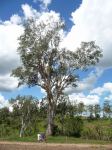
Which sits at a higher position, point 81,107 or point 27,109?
point 81,107

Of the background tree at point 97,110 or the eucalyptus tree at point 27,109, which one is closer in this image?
the eucalyptus tree at point 27,109

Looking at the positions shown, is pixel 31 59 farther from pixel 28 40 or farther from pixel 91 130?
pixel 91 130

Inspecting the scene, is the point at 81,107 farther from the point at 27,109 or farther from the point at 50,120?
the point at 50,120

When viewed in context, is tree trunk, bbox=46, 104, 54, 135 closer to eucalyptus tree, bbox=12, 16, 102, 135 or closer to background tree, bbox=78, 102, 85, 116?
eucalyptus tree, bbox=12, 16, 102, 135

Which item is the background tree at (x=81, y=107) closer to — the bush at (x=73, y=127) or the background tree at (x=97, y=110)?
the background tree at (x=97, y=110)

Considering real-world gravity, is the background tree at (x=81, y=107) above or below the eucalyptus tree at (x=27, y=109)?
above

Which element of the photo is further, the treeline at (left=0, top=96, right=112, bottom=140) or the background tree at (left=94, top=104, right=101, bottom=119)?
the background tree at (left=94, top=104, right=101, bottom=119)

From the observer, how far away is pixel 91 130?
174ft

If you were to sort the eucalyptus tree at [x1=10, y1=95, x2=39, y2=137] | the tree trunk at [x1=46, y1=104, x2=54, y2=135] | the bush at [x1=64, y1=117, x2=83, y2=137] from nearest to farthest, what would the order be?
the tree trunk at [x1=46, y1=104, x2=54, y2=135] → the bush at [x1=64, y1=117, x2=83, y2=137] → the eucalyptus tree at [x1=10, y1=95, x2=39, y2=137]

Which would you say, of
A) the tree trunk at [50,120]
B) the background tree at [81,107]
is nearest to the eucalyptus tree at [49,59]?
the tree trunk at [50,120]

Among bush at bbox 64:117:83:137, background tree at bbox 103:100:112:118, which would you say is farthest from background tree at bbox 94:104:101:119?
bush at bbox 64:117:83:137

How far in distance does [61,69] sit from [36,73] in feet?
10.9

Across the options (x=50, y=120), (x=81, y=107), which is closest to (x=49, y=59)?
(x=50, y=120)

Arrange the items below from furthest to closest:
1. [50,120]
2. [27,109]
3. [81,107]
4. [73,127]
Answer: [81,107]
[27,109]
[73,127]
[50,120]
